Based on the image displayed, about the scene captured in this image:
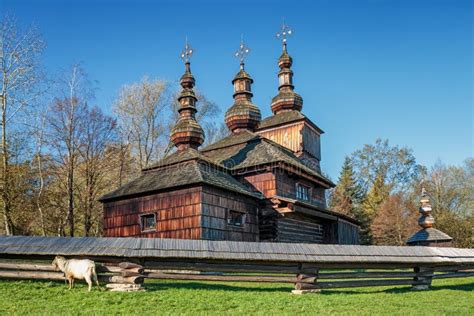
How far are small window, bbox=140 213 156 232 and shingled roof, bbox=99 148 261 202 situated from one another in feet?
3.27

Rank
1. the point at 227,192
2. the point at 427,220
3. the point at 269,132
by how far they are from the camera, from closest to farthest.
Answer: the point at 227,192
the point at 427,220
the point at 269,132

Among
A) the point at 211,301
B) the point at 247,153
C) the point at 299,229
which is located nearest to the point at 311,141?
the point at 247,153

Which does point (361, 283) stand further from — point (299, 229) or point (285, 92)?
point (285, 92)

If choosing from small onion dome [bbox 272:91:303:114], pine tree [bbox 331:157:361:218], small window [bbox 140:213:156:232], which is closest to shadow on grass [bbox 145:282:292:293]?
small window [bbox 140:213:156:232]

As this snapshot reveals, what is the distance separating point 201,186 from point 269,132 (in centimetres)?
1472

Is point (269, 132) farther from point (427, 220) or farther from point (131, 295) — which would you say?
point (131, 295)

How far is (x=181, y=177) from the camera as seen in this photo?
1828 centimetres

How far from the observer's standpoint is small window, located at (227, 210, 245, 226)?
18836mm

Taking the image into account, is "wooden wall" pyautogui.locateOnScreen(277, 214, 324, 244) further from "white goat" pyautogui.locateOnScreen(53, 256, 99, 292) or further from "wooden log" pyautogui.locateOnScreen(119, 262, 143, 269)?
"white goat" pyautogui.locateOnScreen(53, 256, 99, 292)

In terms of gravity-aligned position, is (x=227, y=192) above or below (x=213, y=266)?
above

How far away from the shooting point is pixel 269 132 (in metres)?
31.2

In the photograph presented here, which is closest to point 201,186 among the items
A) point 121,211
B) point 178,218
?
point 178,218

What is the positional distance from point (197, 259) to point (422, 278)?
21.1ft

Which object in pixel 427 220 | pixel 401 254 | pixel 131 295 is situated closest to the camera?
pixel 131 295
